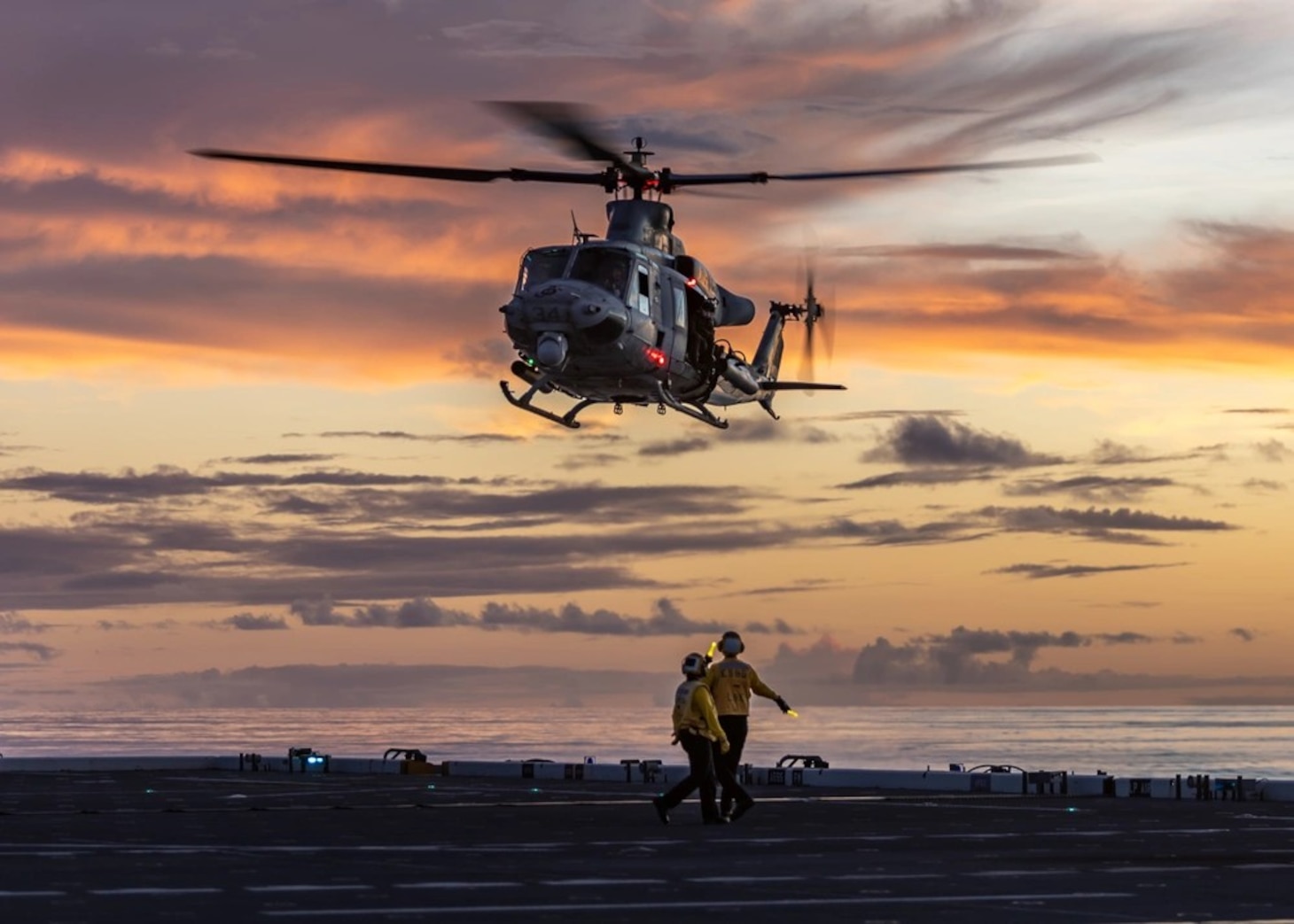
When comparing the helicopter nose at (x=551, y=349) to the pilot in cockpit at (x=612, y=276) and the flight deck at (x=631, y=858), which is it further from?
the flight deck at (x=631, y=858)

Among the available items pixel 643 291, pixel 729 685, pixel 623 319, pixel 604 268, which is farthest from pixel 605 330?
pixel 729 685

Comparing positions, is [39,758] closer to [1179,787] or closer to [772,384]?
[772,384]

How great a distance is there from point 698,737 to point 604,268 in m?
14.6

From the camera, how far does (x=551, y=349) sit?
132 ft

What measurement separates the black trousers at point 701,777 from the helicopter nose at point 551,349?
12.3 meters

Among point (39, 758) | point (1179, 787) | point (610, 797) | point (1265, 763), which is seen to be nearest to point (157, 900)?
point (610, 797)

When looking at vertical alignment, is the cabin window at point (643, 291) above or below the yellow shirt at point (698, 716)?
above

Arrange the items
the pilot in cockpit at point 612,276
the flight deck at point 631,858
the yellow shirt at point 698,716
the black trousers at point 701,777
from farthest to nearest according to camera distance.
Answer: the pilot in cockpit at point 612,276, the yellow shirt at point 698,716, the black trousers at point 701,777, the flight deck at point 631,858

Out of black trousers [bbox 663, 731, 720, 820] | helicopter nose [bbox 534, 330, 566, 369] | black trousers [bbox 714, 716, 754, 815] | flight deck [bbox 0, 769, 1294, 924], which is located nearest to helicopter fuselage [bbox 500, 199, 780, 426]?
helicopter nose [bbox 534, 330, 566, 369]

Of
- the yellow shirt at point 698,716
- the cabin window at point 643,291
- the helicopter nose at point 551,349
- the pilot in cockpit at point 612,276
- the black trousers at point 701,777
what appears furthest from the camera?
the cabin window at point 643,291

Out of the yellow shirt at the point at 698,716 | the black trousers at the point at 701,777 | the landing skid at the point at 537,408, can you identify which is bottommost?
the black trousers at the point at 701,777

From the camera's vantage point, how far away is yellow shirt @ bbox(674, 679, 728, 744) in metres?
29.3

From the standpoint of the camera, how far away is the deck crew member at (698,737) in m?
28.8

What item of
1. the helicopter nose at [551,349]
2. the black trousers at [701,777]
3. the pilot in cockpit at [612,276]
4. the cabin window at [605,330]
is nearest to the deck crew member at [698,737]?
the black trousers at [701,777]
